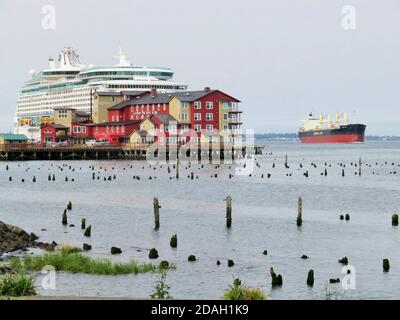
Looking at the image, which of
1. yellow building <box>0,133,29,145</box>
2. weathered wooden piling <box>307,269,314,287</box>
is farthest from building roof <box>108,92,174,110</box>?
weathered wooden piling <box>307,269,314,287</box>

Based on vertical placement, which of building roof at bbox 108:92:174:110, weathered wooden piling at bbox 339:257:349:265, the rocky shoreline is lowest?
weathered wooden piling at bbox 339:257:349:265

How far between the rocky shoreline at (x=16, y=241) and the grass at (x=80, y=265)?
365 centimetres

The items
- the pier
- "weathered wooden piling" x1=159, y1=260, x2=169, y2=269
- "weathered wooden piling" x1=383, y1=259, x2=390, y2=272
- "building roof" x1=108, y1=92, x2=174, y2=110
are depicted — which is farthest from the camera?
"building roof" x1=108, y1=92, x2=174, y2=110

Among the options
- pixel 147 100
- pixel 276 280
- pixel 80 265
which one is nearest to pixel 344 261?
pixel 276 280

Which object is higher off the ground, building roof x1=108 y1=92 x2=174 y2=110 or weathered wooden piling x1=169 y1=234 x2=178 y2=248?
building roof x1=108 y1=92 x2=174 y2=110

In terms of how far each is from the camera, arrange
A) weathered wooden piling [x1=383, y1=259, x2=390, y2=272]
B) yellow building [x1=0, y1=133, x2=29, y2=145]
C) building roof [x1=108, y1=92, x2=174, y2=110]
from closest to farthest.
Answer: weathered wooden piling [x1=383, y1=259, x2=390, y2=272] → building roof [x1=108, y1=92, x2=174, y2=110] → yellow building [x1=0, y1=133, x2=29, y2=145]

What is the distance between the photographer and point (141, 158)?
14388cm

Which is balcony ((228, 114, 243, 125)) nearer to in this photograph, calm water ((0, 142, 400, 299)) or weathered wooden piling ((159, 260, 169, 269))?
calm water ((0, 142, 400, 299))

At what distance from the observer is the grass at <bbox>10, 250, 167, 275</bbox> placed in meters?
33.7

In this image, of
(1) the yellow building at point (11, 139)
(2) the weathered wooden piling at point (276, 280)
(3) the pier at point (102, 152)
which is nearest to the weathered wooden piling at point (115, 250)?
(2) the weathered wooden piling at point (276, 280)

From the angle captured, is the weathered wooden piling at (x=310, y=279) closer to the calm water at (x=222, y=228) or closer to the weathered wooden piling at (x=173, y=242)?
the calm water at (x=222, y=228)

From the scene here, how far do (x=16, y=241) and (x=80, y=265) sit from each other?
724 cm

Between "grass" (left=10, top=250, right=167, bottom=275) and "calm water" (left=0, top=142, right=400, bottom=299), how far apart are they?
78cm
